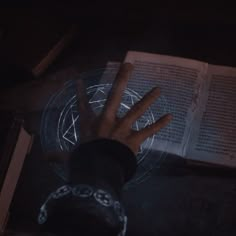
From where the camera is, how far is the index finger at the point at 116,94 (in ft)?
3.59

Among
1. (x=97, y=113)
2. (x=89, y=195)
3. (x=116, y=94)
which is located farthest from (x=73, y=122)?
(x=89, y=195)

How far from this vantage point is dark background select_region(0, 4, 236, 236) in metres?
1.13

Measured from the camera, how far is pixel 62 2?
64.0 inches

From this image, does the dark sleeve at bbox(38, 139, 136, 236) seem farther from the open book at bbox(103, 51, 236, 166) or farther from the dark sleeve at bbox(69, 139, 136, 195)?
the open book at bbox(103, 51, 236, 166)

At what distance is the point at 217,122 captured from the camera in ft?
4.08

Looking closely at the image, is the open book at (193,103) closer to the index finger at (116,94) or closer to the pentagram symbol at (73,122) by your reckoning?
the pentagram symbol at (73,122)

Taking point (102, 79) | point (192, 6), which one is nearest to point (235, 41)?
point (192, 6)

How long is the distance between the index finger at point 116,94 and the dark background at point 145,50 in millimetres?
187

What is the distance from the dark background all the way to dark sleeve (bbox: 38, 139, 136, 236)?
0.67 feet

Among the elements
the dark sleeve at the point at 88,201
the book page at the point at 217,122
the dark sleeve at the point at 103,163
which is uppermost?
the book page at the point at 217,122

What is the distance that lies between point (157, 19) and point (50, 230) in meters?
0.83

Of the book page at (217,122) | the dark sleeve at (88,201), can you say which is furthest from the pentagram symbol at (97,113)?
the dark sleeve at (88,201)

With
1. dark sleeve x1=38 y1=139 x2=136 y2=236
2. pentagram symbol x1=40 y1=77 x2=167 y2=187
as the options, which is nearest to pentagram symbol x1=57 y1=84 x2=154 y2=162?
pentagram symbol x1=40 y1=77 x2=167 y2=187

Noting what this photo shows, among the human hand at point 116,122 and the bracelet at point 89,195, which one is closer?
the bracelet at point 89,195
